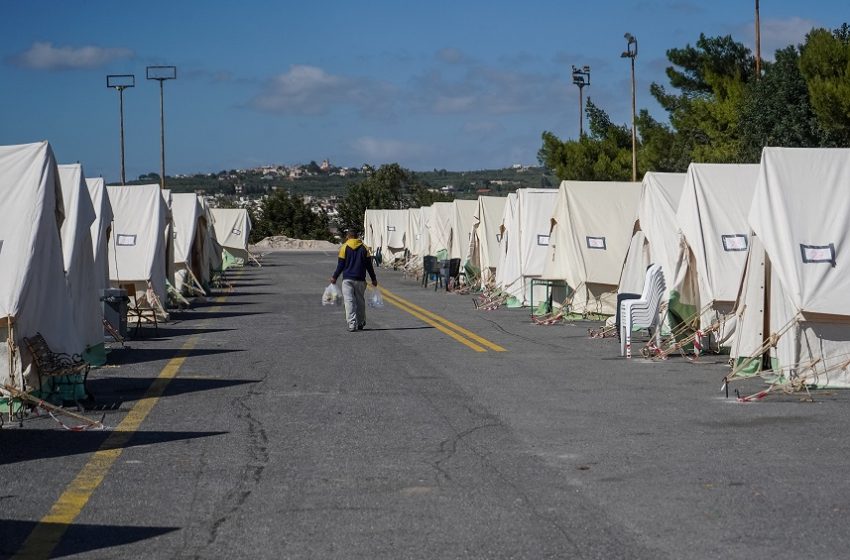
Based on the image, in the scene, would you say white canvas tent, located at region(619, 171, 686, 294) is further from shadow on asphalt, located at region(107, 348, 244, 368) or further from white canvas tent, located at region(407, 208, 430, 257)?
white canvas tent, located at region(407, 208, 430, 257)

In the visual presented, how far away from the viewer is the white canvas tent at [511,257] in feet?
95.9

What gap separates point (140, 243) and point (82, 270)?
11.2m

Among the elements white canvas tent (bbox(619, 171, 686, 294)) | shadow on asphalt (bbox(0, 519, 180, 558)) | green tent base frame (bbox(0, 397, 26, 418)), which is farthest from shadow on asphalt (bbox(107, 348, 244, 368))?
shadow on asphalt (bbox(0, 519, 180, 558))

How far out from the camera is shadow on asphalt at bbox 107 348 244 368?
53.6ft

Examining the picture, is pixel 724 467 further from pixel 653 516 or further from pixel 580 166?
pixel 580 166

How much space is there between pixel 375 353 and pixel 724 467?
8831 mm

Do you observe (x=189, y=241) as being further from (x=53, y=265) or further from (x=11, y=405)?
(x=11, y=405)

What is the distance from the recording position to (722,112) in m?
42.6

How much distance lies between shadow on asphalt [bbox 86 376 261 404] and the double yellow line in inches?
195

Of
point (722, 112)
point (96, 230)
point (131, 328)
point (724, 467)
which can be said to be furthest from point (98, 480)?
point (722, 112)

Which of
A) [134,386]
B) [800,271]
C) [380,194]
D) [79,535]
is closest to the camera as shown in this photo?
[79,535]

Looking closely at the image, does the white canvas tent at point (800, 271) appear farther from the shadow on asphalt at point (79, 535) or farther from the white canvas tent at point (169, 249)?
the white canvas tent at point (169, 249)

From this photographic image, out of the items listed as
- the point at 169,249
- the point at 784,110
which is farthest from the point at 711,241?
the point at 784,110

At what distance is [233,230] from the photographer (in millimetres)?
59250
